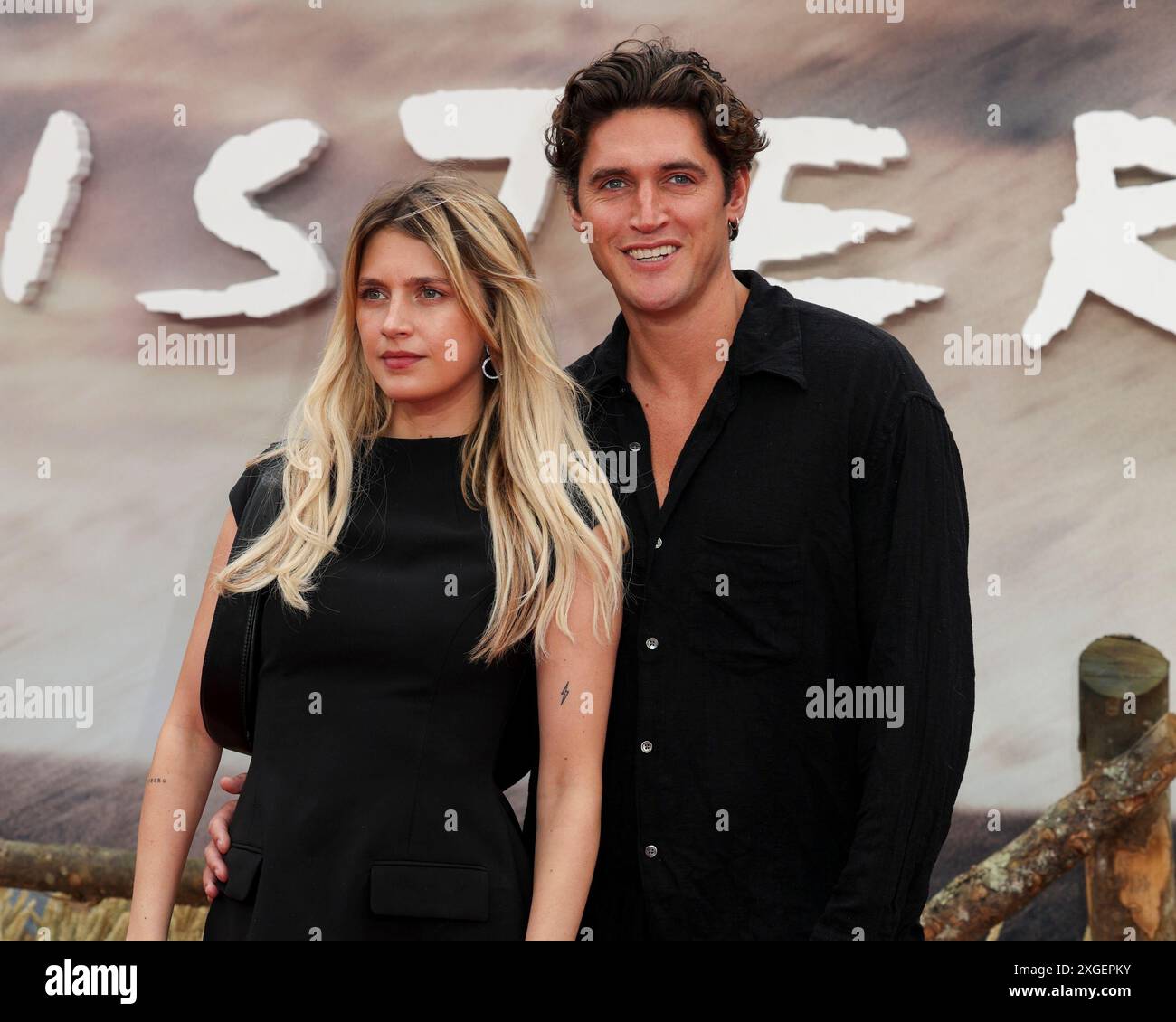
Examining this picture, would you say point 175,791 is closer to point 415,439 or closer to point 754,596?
point 415,439

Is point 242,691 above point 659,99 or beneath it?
beneath

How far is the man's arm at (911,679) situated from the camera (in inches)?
82.7

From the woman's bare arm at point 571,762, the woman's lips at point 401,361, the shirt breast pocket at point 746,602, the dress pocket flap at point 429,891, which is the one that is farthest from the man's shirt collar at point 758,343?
the dress pocket flap at point 429,891

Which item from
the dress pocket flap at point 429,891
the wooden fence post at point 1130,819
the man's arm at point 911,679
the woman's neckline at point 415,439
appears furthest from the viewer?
the wooden fence post at point 1130,819

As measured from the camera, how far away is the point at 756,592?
7.43ft

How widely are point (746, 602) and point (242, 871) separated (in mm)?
902

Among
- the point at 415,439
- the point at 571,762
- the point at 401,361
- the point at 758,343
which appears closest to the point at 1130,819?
the point at 758,343

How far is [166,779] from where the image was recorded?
84.9 inches

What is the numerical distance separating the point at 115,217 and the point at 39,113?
35 cm

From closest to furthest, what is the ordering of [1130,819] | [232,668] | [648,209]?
[232,668], [648,209], [1130,819]

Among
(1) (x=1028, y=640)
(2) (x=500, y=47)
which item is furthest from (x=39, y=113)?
(1) (x=1028, y=640)

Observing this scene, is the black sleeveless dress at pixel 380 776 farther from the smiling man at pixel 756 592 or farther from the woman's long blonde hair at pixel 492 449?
the smiling man at pixel 756 592

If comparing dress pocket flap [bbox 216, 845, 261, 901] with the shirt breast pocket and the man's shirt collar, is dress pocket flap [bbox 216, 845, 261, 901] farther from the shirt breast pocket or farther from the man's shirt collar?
the man's shirt collar

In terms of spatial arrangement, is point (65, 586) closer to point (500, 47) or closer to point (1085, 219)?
point (500, 47)
